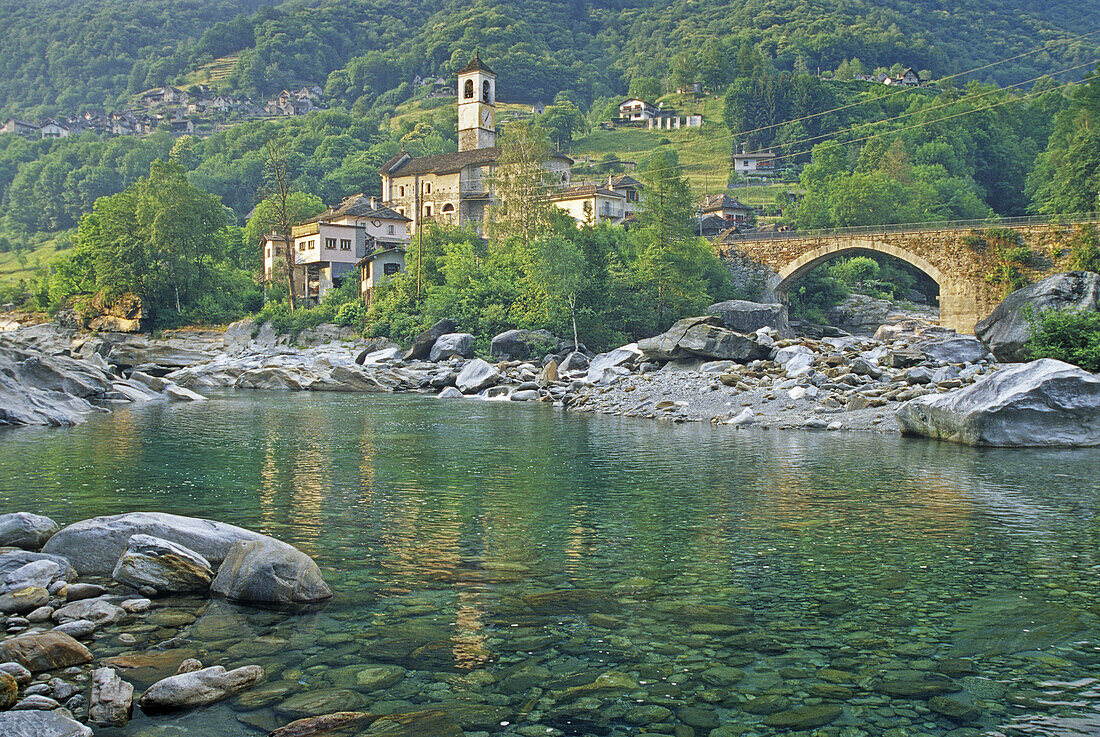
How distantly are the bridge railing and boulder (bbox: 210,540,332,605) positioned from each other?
46.9 m

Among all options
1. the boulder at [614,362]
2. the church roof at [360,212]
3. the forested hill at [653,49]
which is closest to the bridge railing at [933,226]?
the boulder at [614,362]

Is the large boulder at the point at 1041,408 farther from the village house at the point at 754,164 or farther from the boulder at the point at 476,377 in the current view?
the village house at the point at 754,164

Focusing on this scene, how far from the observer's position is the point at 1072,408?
18.2m

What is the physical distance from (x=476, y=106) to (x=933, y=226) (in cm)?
5265

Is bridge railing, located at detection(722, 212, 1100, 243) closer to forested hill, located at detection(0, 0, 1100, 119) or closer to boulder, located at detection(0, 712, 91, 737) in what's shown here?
boulder, located at detection(0, 712, 91, 737)

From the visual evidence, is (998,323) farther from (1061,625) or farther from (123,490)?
(123,490)

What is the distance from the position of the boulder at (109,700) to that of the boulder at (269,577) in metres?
1.86

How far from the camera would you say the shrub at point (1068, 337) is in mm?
23375

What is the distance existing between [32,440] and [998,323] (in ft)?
105

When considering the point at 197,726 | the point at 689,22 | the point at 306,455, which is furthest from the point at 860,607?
the point at 689,22

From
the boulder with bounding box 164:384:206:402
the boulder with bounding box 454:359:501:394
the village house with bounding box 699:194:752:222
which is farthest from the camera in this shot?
the village house with bounding box 699:194:752:222

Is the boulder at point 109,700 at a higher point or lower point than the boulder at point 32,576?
lower

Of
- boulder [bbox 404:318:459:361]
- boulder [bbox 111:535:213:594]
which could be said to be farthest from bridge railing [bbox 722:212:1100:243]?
boulder [bbox 111:535:213:594]

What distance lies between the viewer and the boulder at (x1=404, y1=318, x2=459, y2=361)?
45.2 metres
